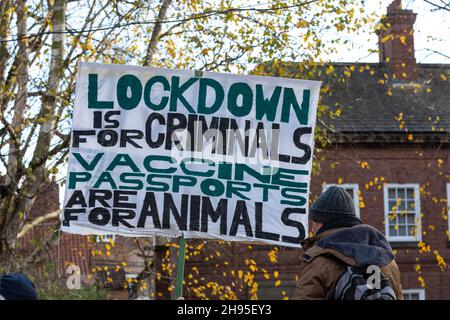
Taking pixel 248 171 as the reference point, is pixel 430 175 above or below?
above

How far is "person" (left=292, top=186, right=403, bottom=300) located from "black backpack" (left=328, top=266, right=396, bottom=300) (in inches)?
0.8

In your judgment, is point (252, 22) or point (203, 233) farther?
point (252, 22)

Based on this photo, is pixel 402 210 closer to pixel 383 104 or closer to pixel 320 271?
pixel 383 104

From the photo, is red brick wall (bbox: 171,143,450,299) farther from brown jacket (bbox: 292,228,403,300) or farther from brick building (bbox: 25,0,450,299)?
brown jacket (bbox: 292,228,403,300)

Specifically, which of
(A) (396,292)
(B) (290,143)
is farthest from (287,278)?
(A) (396,292)

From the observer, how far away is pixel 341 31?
15.1 meters

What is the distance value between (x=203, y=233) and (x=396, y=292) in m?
2.50

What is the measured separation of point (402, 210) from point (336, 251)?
2306 cm

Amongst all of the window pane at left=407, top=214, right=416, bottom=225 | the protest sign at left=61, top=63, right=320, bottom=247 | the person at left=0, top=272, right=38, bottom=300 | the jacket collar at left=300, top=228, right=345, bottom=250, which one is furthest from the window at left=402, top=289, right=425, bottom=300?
the person at left=0, top=272, right=38, bottom=300

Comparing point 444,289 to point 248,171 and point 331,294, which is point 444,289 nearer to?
point 248,171

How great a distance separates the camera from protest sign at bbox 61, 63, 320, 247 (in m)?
7.01

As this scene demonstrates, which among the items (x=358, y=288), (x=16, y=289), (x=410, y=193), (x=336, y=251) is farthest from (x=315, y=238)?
(x=410, y=193)

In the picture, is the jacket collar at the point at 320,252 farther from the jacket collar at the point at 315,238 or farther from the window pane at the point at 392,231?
the window pane at the point at 392,231

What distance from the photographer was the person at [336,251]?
15.0 feet
